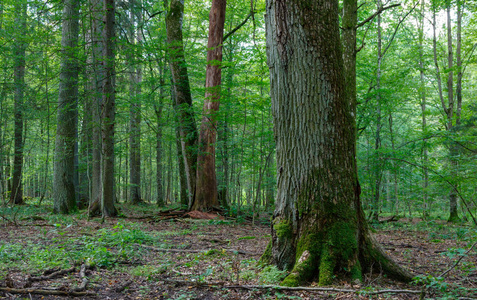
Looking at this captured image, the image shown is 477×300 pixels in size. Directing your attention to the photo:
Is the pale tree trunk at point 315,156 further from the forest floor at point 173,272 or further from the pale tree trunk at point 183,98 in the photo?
the pale tree trunk at point 183,98

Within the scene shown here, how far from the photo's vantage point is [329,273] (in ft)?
9.66

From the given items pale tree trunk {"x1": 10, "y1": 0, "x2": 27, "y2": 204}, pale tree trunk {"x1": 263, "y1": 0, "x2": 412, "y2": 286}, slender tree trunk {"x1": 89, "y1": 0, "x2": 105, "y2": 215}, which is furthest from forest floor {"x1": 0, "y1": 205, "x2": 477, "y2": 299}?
pale tree trunk {"x1": 10, "y1": 0, "x2": 27, "y2": 204}

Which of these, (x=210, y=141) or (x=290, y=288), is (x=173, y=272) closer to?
(x=290, y=288)

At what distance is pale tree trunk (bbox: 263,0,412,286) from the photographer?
311 cm

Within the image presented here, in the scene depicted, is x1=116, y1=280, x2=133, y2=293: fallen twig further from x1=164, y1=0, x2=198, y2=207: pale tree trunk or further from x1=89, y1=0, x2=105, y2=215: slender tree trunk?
x1=164, y1=0, x2=198, y2=207: pale tree trunk

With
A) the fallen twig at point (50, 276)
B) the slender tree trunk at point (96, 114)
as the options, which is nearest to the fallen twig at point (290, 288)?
the fallen twig at point (50, 276)

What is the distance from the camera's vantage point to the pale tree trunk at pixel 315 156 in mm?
3113

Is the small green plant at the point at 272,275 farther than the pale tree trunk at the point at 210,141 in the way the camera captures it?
No

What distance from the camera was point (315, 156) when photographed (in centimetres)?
318

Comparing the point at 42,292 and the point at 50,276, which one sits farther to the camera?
the point at 50,276

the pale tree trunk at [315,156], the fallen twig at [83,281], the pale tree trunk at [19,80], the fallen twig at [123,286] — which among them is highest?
the pale tree trunk at [19,80]

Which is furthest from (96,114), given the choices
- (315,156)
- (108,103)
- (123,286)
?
(315,156)

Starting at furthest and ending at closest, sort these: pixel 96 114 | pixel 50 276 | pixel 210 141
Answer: pixel 210 141 < pixel 96 114 < pixel 50 276

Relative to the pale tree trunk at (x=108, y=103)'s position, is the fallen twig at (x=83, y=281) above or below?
below
